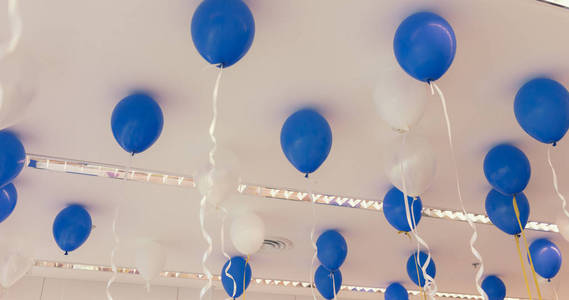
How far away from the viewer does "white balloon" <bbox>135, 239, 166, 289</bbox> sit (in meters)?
2.92

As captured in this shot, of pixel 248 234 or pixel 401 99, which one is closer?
pixel 401 99

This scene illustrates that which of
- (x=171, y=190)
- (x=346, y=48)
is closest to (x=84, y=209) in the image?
(x=171, y=190)

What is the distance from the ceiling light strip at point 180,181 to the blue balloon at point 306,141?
72 cm

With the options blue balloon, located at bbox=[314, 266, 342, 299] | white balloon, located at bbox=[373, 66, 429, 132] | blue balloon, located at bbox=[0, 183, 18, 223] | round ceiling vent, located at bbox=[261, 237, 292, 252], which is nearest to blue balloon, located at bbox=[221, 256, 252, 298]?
round ceiling vent, located at bbox=[261, 237, 292, 252]

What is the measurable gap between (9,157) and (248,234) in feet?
4.06

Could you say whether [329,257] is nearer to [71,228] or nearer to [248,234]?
[248,234]

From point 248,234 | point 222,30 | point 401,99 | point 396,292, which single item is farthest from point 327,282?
point 222,30

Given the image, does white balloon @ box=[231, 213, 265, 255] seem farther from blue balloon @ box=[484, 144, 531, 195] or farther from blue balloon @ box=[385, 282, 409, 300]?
blue balloon @ box=[385, 282, 409, 300]

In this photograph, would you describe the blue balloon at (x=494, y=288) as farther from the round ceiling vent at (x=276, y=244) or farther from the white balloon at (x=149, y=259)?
the white balloon at (x=149, y=259)

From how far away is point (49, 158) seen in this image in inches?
89.2

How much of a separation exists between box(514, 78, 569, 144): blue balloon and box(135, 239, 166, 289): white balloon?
2273mm

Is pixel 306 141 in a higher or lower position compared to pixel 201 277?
lower

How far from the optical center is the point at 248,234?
2.58 metres

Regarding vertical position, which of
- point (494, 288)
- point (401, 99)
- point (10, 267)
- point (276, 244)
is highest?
point (276, 244)
